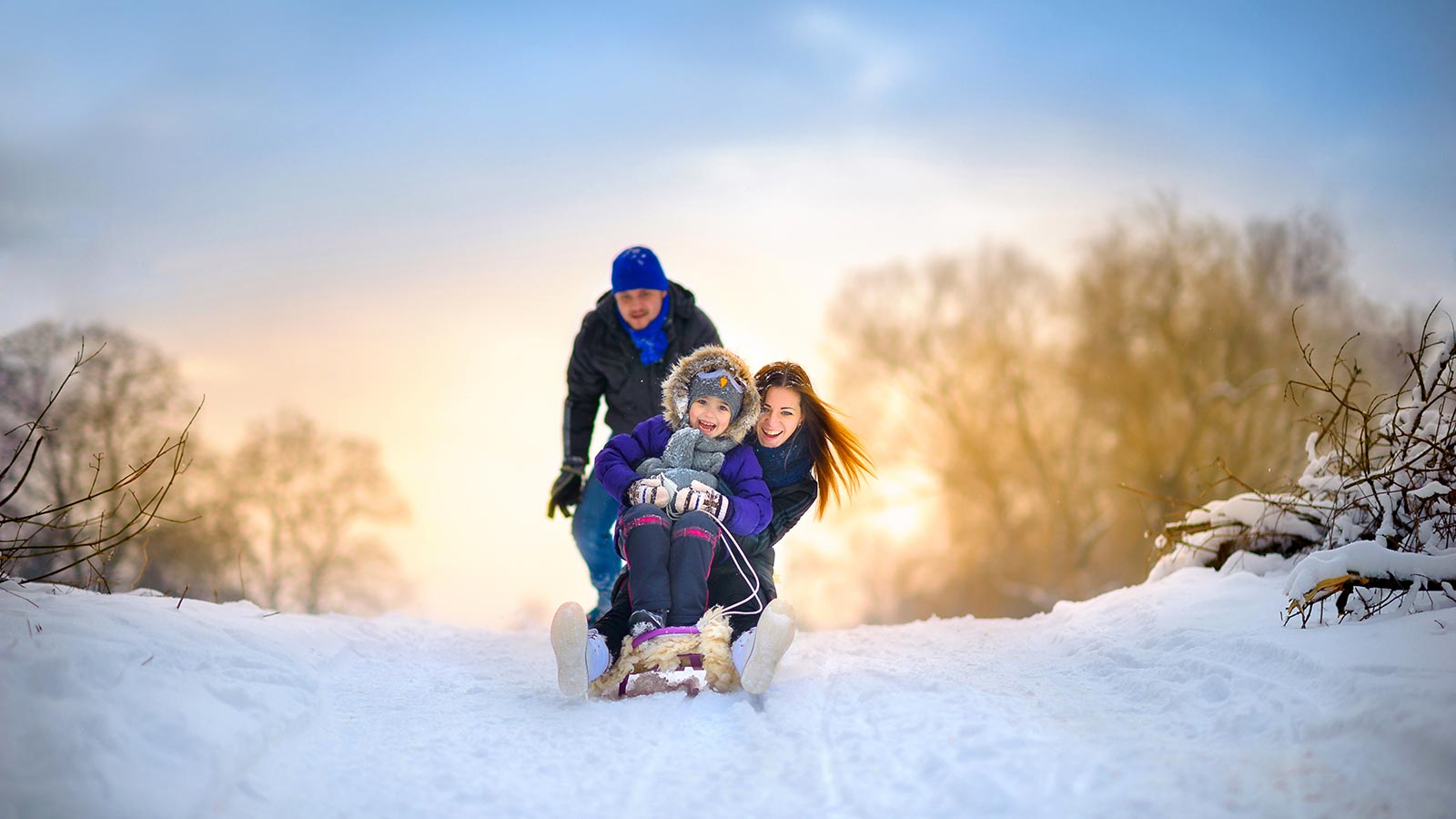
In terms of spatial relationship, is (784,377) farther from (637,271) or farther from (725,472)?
(637,271)

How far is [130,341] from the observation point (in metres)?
9.01

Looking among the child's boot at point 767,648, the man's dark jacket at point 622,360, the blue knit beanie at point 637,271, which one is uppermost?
the blue knit beanie at point 637,271

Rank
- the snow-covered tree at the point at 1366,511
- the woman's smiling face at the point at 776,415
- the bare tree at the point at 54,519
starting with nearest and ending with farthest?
the bare tree at the point at 54,519, the snow-covered tree at the point at 1366,511, the woman's smiling face at the point at 776,415

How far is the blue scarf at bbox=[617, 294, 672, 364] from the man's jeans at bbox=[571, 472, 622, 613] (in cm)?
63

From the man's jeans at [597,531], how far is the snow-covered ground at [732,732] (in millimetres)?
1263

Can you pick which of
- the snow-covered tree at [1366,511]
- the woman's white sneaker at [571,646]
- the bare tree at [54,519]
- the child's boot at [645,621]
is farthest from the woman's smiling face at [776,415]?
the bare tree at [54,519]

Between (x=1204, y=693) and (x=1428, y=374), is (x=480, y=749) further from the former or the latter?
(x=1428, y=374)

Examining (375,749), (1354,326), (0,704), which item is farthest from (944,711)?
(1354,326)

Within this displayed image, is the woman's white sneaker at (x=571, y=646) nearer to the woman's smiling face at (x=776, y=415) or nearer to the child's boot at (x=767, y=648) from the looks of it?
the child's boot at (x=767, y=648)

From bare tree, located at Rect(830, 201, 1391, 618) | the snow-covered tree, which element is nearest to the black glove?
the snow-covered tree

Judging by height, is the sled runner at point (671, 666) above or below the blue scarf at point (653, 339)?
below

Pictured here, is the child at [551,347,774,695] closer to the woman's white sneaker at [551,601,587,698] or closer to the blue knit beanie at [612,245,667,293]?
the woman's white sneaker at [551,601,587,698]

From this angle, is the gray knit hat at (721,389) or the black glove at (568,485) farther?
the black glove at (568,485)

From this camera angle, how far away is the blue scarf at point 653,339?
4.33m
